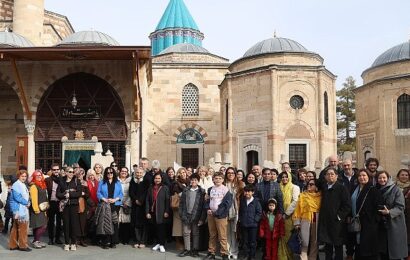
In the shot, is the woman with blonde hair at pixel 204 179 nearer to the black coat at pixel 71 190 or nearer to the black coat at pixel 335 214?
the black coat at pixel 71 190

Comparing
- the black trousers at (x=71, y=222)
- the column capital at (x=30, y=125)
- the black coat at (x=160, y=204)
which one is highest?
the column capital at (x=30, y=125)

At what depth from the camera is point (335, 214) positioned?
20.1 ft

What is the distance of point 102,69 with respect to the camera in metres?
16.1

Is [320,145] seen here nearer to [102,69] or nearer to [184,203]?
[102,69]

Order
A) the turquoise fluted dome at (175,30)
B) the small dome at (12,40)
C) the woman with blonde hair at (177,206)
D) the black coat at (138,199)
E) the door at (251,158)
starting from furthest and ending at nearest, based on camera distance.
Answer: the turquoise fluted dome at (175,30)
the door at (251,158)
the small dome at (12,40)
the black coat at (138,199)
the woman with blonde hair at (177,206)

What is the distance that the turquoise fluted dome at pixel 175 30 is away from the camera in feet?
129

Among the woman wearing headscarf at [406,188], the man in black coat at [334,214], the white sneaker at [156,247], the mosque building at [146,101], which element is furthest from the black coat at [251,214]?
the mosque building at [146,101]

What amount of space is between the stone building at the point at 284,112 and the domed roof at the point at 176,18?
20804mm

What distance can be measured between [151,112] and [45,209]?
1757 centimetres

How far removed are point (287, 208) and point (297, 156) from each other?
1265cm

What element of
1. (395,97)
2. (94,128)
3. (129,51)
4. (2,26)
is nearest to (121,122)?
(94,128)

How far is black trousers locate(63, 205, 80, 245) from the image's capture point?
7.68 metres

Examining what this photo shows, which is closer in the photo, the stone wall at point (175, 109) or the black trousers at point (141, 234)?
the black trousers at point (141, 234)

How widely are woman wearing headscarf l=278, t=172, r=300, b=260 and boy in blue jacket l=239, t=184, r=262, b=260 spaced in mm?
425
